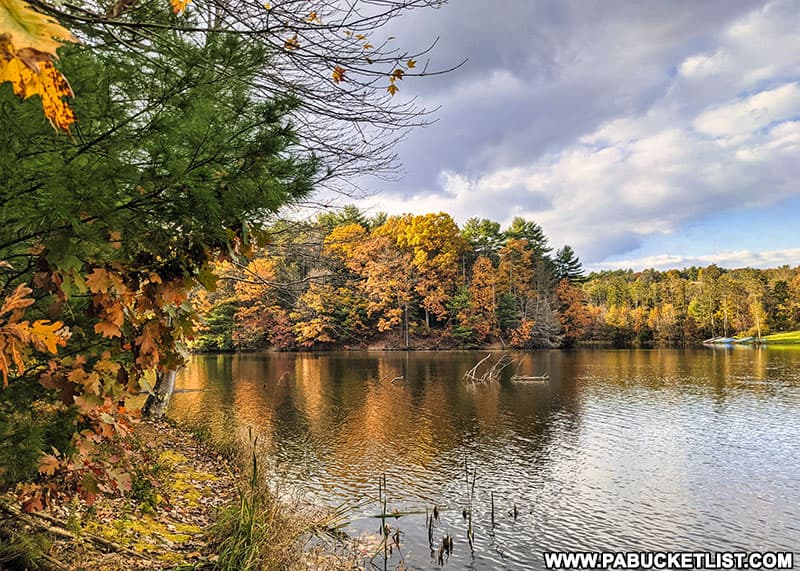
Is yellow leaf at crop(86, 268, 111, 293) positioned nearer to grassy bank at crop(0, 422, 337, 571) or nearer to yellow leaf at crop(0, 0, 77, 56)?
yellow leaf at crop(0, 0, 77, 56)

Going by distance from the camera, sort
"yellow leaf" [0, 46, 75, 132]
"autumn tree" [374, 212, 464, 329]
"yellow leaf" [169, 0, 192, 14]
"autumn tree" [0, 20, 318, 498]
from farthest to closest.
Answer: "autumn tree" [374, 212, 464, 329] < "yellow leaf" [169, 0, 192, 14] < "autumn tree" [0, 20, 318, 498] < "yellow leaf" [0, 46, 75, 132]

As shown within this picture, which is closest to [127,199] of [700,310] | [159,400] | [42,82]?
[42,82]

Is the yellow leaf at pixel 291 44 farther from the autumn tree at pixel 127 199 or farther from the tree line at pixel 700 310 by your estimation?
the tree line at pixel 700 310

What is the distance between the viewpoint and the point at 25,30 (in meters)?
0.85

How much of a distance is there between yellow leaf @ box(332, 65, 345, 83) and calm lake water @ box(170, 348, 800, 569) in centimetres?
490

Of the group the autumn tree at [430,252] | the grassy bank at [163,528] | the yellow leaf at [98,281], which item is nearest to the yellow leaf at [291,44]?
the yellow leaf at [98,281]

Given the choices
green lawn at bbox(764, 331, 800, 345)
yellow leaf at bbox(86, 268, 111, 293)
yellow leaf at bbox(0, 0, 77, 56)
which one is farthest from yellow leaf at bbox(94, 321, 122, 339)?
green lawn at bbox(764, 331, 800, 345)

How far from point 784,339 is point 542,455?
58852 millimetres

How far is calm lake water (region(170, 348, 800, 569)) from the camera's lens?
7223mm

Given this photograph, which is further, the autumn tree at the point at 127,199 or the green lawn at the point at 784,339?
the green lawn at the point at 784,339

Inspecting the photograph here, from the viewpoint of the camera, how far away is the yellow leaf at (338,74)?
11.1 feet

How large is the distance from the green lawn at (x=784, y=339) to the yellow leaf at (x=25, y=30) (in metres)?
67.5

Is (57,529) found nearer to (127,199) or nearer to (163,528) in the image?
(163,528)

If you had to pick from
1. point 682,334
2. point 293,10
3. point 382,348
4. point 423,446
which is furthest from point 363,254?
point 682,334
